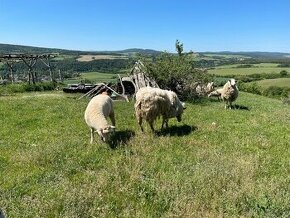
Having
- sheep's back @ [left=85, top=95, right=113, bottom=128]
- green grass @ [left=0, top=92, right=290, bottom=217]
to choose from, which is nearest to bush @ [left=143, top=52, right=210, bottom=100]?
green grass @ [left=0, top=92, right=290, bottom=217]

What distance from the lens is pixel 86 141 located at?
14.6m

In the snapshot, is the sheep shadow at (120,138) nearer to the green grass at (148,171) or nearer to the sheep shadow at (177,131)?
the green grass at (148,171)

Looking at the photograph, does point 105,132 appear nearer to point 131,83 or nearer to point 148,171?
point 148,171

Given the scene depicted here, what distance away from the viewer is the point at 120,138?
14.8 metres

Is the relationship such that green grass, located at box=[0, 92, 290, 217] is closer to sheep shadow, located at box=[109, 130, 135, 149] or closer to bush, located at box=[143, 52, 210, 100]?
sheep shadow, located at box=[109, 130, 135, 149]

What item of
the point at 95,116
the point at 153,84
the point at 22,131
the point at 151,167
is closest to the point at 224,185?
the point at 151,167

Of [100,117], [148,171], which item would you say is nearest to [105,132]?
[100,117]

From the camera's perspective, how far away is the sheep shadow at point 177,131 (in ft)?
52.4

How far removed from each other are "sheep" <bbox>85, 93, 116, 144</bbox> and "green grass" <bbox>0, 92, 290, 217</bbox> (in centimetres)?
50

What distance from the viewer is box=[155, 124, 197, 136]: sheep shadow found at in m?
16.0

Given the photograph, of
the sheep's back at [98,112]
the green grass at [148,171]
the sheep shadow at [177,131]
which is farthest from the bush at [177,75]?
the sheep's back at [98,112]

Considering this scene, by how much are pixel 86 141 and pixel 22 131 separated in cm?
424

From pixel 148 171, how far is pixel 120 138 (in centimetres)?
421

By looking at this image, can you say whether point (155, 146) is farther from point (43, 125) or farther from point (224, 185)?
point (43, 125)
